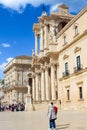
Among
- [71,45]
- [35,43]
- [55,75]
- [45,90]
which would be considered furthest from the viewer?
[35,43]

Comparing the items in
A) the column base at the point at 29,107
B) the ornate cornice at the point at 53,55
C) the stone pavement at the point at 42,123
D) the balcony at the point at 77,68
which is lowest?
the stone pavement at the point at 42,123

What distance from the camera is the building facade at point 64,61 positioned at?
27562mm

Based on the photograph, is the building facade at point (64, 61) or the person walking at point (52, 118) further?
the building facade at point (64, 61)

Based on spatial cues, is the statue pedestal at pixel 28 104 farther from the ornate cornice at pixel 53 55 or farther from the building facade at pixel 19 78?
the building facade at pixel 19 78

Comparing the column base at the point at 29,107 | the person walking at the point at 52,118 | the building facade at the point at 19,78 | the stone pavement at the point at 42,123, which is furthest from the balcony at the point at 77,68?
the building facade at the point at 19,78

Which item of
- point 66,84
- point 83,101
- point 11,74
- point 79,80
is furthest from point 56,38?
point 11,74

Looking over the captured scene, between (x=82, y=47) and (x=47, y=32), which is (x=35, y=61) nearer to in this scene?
(x=47, y=32)

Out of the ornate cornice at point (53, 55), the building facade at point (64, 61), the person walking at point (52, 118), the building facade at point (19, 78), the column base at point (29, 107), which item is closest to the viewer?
the person walking at point (52, 118)

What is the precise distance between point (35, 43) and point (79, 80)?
79.0ft

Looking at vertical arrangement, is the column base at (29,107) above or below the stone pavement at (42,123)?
above

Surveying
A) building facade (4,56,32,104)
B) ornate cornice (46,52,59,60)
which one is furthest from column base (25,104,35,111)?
building facade (4,56,32,104)

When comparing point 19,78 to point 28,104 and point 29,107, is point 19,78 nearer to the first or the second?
point 28,104

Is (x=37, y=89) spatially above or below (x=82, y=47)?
below

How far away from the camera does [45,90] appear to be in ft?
133
